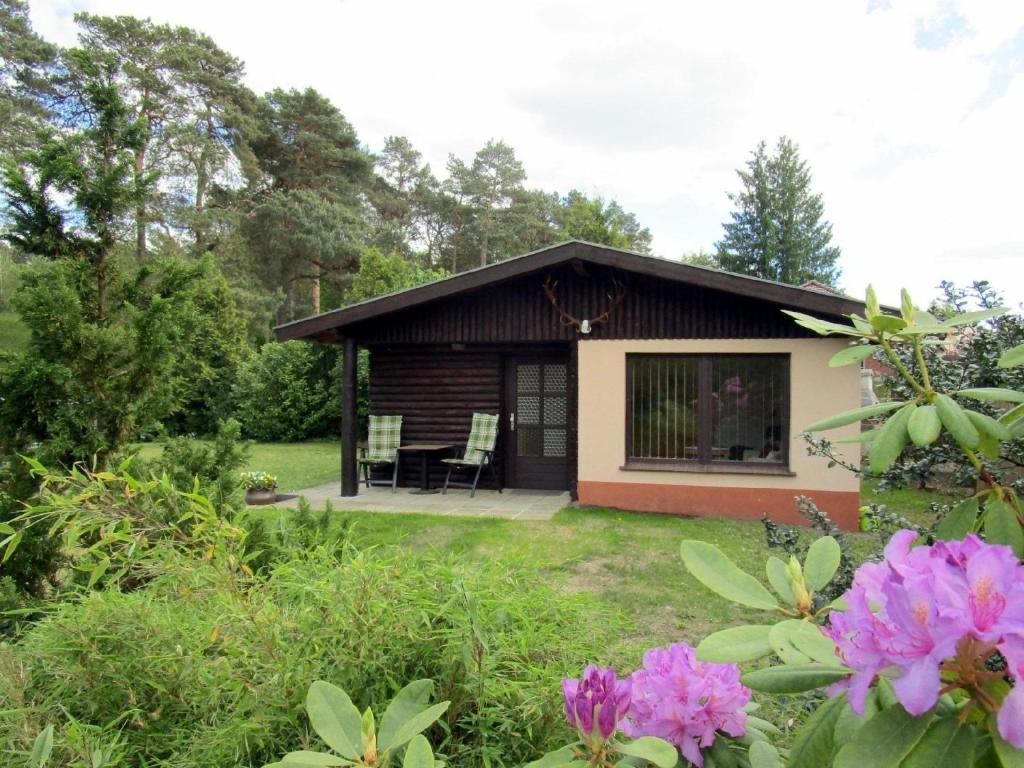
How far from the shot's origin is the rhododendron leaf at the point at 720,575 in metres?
0.69

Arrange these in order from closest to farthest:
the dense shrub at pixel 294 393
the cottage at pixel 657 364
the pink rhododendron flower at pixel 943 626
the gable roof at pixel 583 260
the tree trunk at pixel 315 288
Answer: the pink rhododendron flower at pixel 943 626
the gable roof at pixel 583 260
the cottage at pixel 657 364
the dense shrub at pixel 294 393
the tree trunk at pixel 315 288

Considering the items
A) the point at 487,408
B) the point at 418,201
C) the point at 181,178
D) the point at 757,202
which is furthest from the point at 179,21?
the point at 757,202

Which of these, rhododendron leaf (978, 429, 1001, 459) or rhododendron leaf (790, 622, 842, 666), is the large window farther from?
rhododendron leaf (790, 622, 842, 666)

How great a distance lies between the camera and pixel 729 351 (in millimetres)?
8234

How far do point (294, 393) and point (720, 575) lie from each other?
17.9 metres

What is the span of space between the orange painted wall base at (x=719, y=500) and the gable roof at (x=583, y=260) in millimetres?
2160

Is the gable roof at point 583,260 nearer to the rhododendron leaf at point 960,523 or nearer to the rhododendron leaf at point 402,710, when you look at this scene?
the rhododendron leaf at point 960,523

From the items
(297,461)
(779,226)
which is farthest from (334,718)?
(779,226)

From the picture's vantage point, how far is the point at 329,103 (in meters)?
26.6

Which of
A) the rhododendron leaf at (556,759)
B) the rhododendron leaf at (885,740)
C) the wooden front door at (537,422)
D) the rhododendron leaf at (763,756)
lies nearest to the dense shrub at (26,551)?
the rhododendron leaf at (556,759)

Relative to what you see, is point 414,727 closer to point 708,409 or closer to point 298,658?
point 298,658

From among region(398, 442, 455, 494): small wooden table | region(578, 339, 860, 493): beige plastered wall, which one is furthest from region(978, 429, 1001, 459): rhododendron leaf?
region(398, 442, 455, 494): small wooden table

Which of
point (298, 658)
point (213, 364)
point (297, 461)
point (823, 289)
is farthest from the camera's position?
point (213, 364)

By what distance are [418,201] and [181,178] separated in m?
12.4
